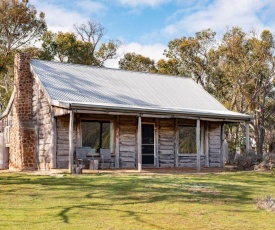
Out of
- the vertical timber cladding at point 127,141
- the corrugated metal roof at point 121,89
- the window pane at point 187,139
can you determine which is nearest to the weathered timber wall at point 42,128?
the corrugated metal roof at point 121,89

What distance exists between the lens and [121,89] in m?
21.5

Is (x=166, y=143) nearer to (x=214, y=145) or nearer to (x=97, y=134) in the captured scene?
(x=214, y=145)

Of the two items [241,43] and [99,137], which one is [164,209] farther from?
[241,43]

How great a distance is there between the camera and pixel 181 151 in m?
21.9

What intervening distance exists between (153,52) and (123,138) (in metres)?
25.3

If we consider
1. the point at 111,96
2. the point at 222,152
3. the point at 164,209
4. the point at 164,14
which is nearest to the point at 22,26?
the point at 164,14

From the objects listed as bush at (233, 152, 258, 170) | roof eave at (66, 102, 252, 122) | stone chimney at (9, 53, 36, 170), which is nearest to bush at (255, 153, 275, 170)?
bush at (233, 152, 258, 170)

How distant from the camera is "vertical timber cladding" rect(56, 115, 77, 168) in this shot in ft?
61.9

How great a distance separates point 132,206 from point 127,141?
11636mm

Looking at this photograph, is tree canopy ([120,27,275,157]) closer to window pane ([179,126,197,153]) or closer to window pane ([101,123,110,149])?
window pane ([179,126,197,153])

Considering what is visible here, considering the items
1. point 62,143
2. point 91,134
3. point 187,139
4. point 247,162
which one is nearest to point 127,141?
point 91,134

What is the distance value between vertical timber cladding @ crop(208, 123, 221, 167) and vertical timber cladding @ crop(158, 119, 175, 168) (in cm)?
220

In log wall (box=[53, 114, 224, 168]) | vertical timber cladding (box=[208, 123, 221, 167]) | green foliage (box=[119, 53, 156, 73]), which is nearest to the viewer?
log wall (box=[53, 114, 224, 168])

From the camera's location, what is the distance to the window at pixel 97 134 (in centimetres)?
1943
